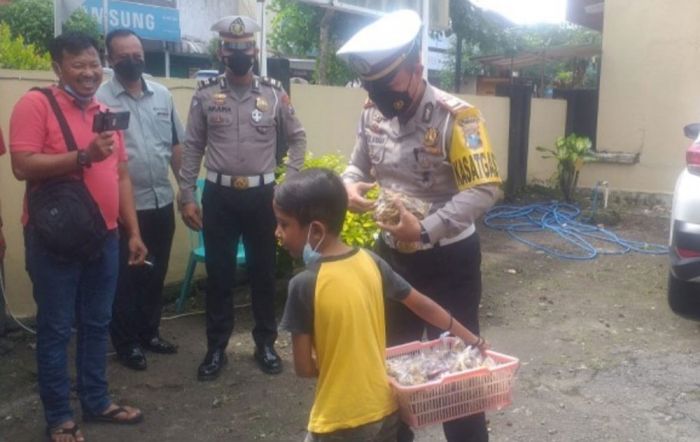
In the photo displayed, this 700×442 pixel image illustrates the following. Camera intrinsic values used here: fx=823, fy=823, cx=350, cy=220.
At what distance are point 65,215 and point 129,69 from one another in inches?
55.8

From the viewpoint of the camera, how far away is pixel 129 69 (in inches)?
190

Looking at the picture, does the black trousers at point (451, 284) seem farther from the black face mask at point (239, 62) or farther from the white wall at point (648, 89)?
the white wall at point (648, 89)

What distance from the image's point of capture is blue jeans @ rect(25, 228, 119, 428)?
378 cm

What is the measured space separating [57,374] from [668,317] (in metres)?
4.59

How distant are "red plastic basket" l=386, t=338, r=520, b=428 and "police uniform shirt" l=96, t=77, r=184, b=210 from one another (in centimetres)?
275

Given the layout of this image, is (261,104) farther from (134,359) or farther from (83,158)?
(134,359)

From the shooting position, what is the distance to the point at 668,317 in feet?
21.0

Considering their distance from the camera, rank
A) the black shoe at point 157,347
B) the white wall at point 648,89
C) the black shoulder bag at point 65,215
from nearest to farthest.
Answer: the black shoulder bag at point 65,215 → the black shoe at point 157,347 → the white wall at point 648,89

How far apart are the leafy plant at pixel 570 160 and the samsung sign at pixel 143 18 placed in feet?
26.8

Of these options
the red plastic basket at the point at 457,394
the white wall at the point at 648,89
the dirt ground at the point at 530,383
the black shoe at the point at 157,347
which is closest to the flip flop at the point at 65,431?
the dirt ground at the point at 530,383

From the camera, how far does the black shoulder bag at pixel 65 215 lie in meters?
3.69

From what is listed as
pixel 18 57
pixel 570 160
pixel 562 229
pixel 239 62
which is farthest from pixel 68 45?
pixel 570 160

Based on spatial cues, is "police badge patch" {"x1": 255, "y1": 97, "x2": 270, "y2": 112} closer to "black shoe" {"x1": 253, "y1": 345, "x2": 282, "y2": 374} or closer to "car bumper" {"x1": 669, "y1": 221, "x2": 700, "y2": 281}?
"black shoe" {"x1": 253, "y1": 345, "x2": 282, "y2": 374}

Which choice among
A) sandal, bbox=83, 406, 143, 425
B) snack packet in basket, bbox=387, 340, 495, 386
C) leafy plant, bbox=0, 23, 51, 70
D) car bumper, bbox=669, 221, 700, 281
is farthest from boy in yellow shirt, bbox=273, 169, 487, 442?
leafy plant, bbox=0, 23, 51, 70
